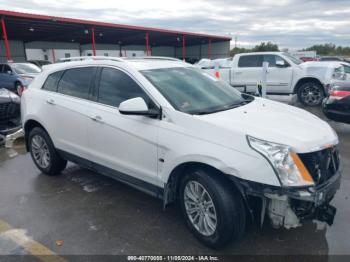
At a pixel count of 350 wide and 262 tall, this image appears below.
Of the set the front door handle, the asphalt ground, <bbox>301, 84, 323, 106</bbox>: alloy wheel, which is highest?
the front door handle

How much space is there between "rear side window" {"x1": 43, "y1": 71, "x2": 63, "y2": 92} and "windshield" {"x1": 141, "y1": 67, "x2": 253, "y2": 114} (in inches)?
66.6

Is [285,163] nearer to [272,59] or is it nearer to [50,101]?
[50,101]

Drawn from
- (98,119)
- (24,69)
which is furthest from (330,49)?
(98,119)

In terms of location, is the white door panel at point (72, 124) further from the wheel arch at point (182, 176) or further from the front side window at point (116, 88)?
the wheel arch at point (182, 176)

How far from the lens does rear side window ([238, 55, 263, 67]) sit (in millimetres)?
11180

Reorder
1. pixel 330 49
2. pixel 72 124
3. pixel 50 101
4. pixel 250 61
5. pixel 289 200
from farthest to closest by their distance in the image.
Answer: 1. pixel 330 49
2. pixel 250 61
3. pixel 50 101
4. pixel 72 124
5. pixel 289 200

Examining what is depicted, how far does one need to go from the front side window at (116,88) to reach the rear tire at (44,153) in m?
1.38

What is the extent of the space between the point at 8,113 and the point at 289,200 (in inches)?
252

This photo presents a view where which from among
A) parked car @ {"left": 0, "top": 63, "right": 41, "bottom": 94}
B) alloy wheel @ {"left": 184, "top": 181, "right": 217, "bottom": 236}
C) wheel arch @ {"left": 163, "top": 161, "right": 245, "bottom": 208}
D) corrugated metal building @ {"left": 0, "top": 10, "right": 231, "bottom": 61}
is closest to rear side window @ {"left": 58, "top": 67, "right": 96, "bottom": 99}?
wheel arch @ {"left": 163, "top": 161, "right": 245, "bottom": 208}

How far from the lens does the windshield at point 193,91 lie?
124 inches

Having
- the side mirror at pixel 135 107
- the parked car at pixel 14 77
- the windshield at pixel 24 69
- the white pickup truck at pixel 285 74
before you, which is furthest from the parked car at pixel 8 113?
the windshield at pixel 24 69

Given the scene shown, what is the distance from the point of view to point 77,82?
4.04 meters

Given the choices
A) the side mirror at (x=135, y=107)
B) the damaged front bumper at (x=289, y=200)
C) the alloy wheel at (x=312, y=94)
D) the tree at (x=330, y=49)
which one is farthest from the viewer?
the tree at (x=330, y=49)

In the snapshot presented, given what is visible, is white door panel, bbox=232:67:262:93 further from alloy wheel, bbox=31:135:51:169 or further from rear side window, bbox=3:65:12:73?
rear side window, bbox=3:65:12:73
